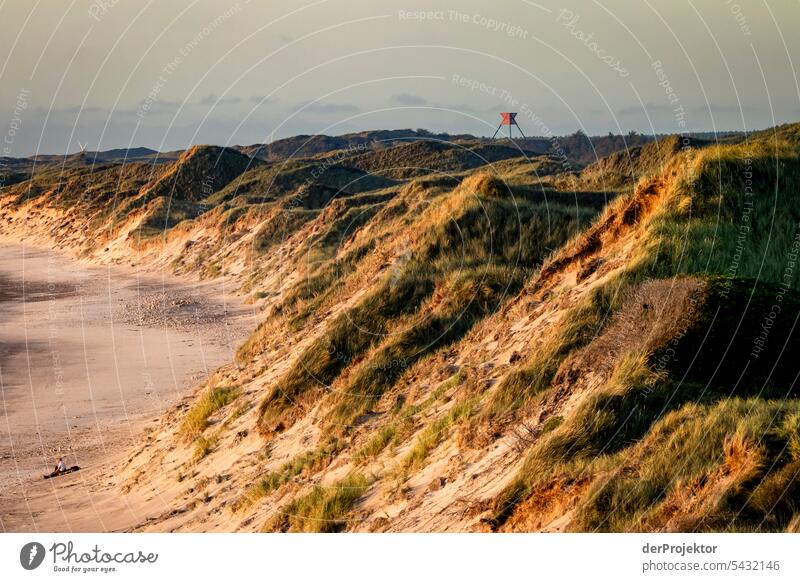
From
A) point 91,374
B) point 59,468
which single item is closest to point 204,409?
point 59,468

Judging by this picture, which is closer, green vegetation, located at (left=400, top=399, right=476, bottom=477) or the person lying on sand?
green vegetation, located at (left=400, top=399, right=476, bottom=477)

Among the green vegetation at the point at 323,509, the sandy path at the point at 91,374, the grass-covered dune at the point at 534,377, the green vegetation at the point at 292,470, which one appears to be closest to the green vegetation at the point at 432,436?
the grass-covered dune at the point at 534,377

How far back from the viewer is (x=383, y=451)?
48.9 feet

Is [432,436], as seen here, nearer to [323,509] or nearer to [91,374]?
[323,509]

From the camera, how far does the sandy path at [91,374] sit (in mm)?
19453

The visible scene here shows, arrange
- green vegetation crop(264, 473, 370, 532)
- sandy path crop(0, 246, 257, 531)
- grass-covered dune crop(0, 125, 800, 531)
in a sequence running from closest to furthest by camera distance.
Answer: grass-covered dune crop(0, 125, 800, 531), green vegetation crop(264, 473, 370, 532), sandy path crop(0, 246, 257, 531)

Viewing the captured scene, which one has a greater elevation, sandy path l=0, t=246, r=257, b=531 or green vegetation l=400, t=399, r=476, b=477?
green vegetation l=400, t=399, r=476, b=477

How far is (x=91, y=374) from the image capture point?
106 feet

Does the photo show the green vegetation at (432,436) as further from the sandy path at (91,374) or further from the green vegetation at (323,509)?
the sandy path at (91,374)

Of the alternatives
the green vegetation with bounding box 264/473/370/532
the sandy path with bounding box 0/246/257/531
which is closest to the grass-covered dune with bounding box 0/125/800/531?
the green vegetation with bounding box 264/473/370/532

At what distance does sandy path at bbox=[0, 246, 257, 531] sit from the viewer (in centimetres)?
1945

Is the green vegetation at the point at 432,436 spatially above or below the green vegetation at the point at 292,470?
above

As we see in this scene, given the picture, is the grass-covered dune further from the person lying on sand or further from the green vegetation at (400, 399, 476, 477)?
the person lying on sand

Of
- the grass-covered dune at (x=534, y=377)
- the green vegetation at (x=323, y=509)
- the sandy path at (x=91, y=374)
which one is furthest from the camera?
the sandy path at (x=91, y=374)
